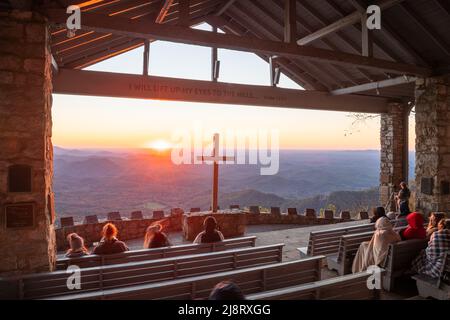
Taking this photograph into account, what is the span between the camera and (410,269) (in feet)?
16.6

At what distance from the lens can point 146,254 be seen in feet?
16.1

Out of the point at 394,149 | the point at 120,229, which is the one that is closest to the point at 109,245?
the point at 120,229

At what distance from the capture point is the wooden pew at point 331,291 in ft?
9.83

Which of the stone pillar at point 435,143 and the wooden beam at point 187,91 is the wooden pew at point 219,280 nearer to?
the stone pillar at point 435,143

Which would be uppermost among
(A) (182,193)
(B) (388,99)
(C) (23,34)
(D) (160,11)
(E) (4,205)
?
(D) (160,11)

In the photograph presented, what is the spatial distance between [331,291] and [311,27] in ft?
24.0

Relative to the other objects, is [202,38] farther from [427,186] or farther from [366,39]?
[427,186]

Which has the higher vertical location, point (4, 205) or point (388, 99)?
point (388, 99)

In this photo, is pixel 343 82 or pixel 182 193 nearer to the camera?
pixel 343 82

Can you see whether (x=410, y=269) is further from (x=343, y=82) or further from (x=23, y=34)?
(x=343, y=82)

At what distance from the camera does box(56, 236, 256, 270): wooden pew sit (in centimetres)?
446

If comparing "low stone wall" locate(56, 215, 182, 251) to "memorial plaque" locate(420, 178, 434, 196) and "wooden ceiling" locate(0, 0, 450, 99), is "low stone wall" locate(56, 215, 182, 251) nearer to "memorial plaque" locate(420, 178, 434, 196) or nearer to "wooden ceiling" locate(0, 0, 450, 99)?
"wooden ceiling" locate(0, 0, 450, 99)
